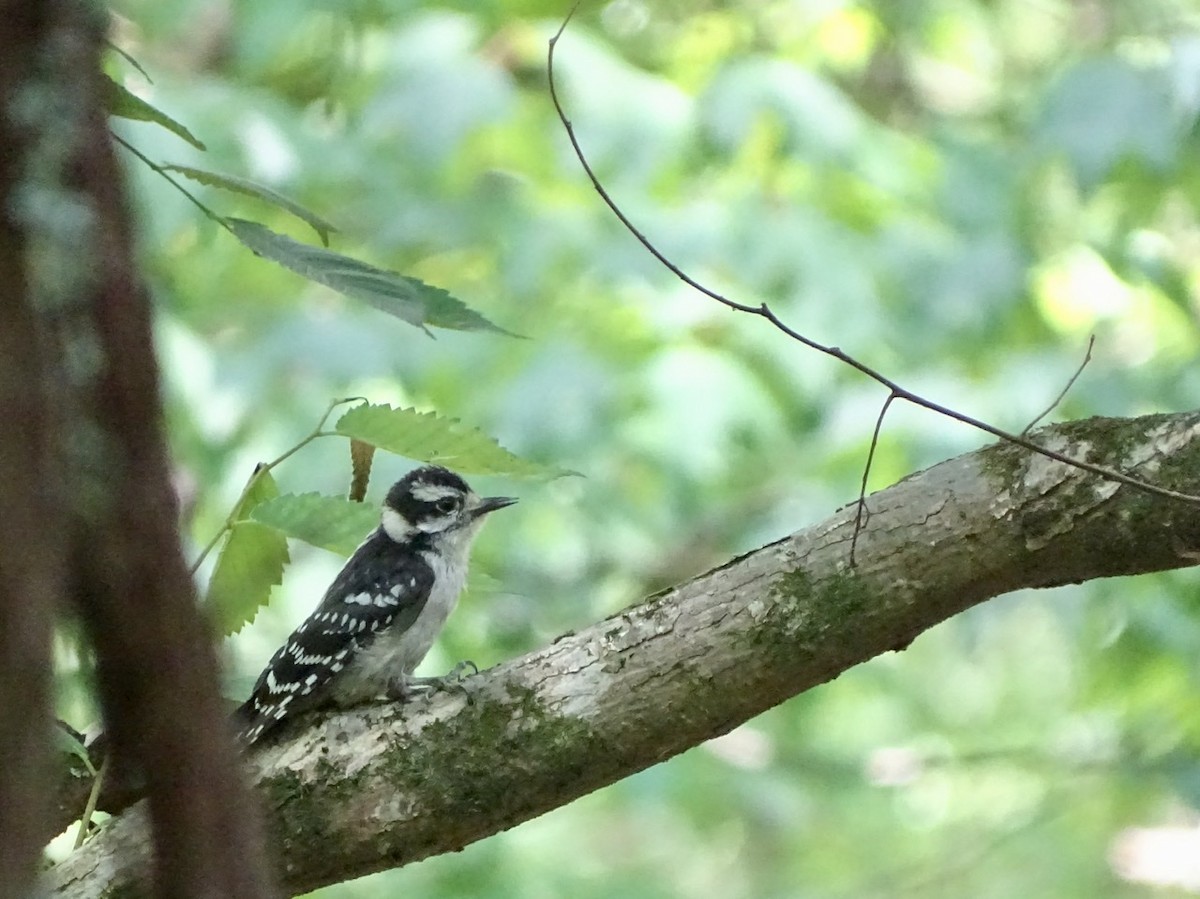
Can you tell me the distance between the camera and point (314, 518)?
2242 mm

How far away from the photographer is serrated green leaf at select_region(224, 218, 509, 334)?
6.53ft

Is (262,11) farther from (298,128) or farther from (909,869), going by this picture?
(909,869)

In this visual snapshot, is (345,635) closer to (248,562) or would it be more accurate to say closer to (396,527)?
(396,527)

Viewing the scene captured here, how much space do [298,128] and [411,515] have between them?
1.86 metres

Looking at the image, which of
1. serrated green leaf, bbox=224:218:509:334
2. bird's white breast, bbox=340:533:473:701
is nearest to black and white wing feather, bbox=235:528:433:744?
bird's white breast, bbox=340:533:473:701

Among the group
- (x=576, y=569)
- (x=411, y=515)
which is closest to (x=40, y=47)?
(x=411, y=515)

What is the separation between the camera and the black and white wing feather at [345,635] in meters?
2.80

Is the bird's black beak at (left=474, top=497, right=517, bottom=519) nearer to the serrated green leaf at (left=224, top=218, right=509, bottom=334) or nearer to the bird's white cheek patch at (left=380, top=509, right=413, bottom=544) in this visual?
the bird's white cheek patch at (left=380, top=509, right=413, bottom=544)

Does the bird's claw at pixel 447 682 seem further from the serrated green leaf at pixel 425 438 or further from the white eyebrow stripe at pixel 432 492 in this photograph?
the white eyebrow stripe at pixel 432 492

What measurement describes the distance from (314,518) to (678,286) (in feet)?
9.95

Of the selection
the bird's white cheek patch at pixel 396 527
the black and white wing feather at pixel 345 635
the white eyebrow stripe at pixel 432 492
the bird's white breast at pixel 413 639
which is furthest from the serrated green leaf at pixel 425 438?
the white eyebrow stripe at pixel 432 492

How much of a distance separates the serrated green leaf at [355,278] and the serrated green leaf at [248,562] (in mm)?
466

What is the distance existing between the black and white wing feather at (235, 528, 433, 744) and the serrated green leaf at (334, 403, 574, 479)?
1.57 feet

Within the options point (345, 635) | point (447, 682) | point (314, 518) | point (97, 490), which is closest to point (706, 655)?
point (447, 682)
